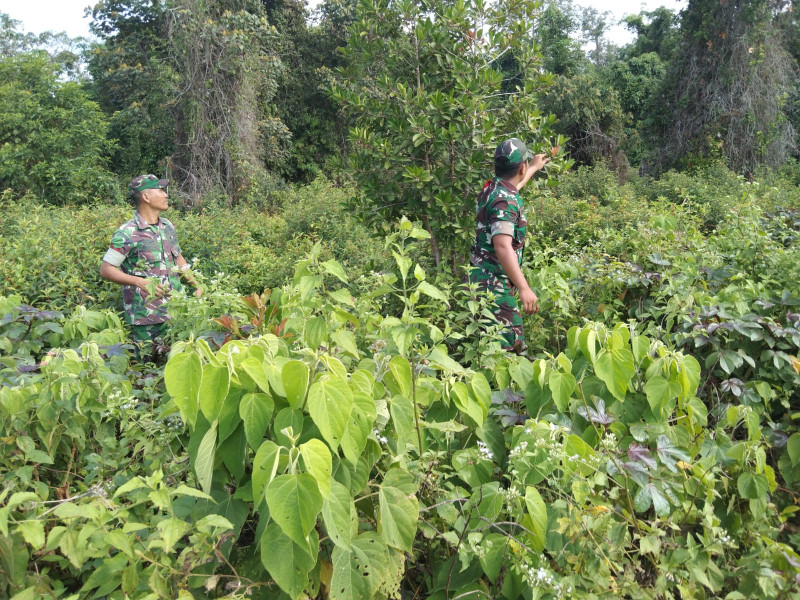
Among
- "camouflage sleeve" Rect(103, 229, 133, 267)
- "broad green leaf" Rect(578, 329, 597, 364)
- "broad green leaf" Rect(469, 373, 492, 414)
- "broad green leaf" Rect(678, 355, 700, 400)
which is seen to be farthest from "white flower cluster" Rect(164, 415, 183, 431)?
"camouflage sleeve" Rect(103, 229, 133, 267)

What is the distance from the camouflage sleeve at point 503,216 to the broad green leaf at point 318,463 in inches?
83.1

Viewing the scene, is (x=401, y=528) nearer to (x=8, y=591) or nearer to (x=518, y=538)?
(x=518, y=538)

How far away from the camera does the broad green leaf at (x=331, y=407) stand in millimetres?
1219

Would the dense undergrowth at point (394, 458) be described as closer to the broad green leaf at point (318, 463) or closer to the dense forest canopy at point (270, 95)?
the broad green leaf at point (318, 463)

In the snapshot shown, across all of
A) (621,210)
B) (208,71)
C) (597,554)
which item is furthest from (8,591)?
(208,71)

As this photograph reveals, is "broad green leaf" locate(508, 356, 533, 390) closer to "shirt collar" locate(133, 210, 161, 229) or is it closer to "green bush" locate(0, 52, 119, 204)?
"shirt collar" locate(133, 210, 161, 229)

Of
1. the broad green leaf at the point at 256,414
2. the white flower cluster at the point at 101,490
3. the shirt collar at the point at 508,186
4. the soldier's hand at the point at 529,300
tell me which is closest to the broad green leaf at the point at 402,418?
the broad green leaf at the point at 256,414

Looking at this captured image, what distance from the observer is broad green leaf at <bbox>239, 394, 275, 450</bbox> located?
1287 millimetres

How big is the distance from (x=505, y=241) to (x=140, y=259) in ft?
7.53

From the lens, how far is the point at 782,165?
1302 centimetres

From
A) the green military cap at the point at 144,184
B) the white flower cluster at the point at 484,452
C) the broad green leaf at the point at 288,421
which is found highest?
the green military cap at the point at 144,184

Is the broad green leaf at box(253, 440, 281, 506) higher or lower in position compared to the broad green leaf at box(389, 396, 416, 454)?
Result: higher

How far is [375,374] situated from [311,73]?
18.9 meters

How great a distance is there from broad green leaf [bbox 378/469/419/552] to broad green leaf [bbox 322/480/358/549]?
15 cm
